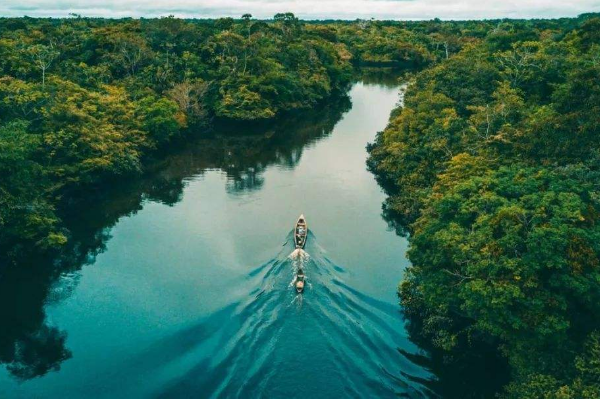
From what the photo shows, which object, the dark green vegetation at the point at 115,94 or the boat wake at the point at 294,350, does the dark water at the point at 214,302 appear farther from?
the dark green vegetation at the point at 115,94

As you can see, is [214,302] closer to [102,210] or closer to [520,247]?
[520,247]

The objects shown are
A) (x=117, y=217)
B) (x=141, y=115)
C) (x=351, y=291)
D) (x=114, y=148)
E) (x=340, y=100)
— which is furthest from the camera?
(x=340, y=100)

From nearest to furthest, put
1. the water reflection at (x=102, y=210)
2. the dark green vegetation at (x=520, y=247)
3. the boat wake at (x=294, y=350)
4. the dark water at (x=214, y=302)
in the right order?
the dark green vegetation at (x=520, y=247), the boat wake at (x=294, y=350), the dark water at (x=214, y=302), the water reflection at (x=102, y=210)

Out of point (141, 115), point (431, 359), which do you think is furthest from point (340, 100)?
point (431, 359)

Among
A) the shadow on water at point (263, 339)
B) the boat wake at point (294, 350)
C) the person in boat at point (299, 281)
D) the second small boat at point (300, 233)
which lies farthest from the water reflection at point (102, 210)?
the person in boat at point (299, 281)

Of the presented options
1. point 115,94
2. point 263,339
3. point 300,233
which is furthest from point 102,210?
point 263,339

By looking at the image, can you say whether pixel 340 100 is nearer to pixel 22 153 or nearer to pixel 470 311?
pixel 22 153

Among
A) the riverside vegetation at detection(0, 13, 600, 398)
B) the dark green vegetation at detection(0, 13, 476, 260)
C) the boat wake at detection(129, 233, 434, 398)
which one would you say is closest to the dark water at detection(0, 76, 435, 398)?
the boat wake at detection(129, 233, 434, 398)
